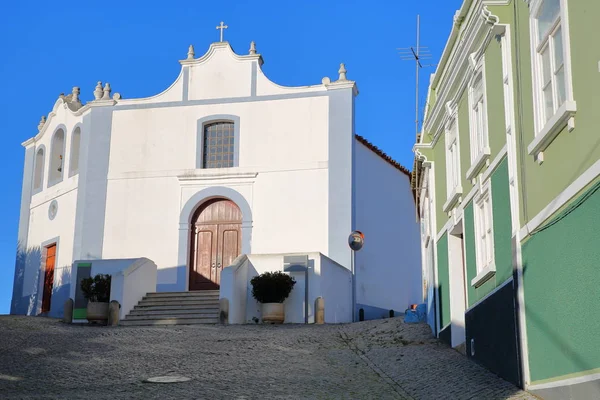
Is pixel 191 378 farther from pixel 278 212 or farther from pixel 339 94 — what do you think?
pixel 339 94

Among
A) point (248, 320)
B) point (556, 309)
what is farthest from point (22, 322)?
point (556, 309)

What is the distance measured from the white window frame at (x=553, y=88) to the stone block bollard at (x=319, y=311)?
37.7 ft

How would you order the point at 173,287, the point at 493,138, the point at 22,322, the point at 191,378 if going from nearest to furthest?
the point at 493,138, the point at 191,378, the point at 22,322, the point at 173,287

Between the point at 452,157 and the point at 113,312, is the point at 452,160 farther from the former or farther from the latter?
the point at 113,312

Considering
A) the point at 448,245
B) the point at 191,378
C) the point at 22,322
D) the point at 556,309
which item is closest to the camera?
the point at 556,309

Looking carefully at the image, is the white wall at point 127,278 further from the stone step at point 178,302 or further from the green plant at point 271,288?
the green plant at point 271,288

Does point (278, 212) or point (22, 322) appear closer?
point (22, 322)

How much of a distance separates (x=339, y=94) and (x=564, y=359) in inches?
662

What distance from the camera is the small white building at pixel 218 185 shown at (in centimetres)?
2386

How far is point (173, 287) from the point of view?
77.4 ft

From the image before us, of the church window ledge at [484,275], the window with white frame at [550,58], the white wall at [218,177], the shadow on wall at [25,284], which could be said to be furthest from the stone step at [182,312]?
the window with white frame at [550,58]

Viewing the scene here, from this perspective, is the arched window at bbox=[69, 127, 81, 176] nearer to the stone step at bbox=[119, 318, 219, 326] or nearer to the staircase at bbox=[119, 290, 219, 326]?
the staircase at bbox=[119, 290, 219, 326]

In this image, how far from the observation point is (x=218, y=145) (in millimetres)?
25391

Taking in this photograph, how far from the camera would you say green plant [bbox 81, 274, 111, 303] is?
2072cm
